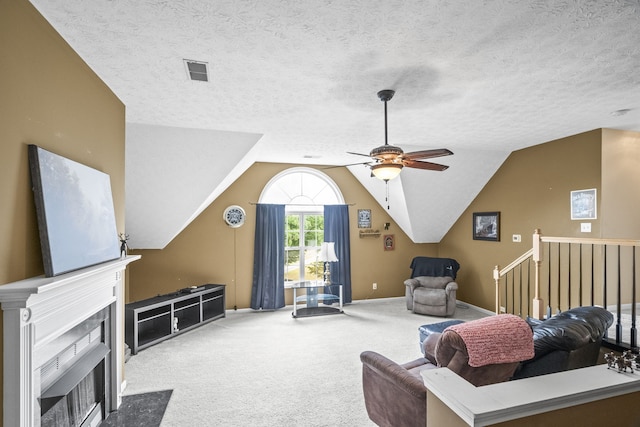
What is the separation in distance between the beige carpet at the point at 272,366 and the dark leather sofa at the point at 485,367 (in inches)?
22.4

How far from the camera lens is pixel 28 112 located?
1691mm

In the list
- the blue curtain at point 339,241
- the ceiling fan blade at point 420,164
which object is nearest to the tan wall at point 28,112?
the ceiling fan blade at point 420,164

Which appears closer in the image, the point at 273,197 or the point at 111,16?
the point at 111,16

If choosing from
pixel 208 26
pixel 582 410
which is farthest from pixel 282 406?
pixel 208 26

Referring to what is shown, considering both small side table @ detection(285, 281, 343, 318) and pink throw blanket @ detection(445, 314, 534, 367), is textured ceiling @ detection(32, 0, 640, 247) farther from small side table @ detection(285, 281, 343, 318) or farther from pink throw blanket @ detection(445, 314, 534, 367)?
small side table @ detection(285, 281, 343, 318)

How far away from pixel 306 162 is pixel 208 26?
4.23 metres

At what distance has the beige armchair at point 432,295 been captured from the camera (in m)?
5.51

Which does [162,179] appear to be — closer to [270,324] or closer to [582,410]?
[270,324]

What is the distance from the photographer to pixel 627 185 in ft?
13.5

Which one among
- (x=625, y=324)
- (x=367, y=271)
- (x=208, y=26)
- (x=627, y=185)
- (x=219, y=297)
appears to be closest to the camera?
(x=208, y=26)

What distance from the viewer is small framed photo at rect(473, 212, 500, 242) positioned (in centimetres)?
559

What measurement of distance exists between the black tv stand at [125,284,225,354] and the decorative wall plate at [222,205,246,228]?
1095 millimetres

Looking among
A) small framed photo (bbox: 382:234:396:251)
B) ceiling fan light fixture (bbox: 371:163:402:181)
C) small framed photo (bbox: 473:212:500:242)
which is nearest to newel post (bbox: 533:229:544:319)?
ceiling fan light fixture (bbox: 371:163:402:181)

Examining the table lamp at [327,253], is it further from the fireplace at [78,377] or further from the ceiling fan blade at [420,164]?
the fireplace at [78,377]
